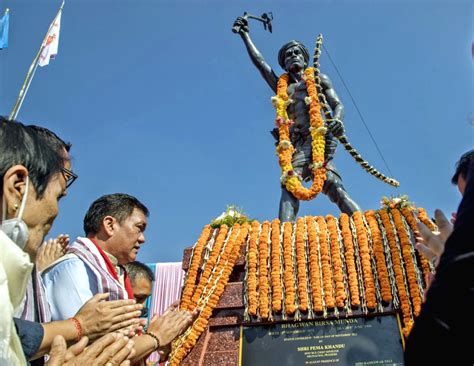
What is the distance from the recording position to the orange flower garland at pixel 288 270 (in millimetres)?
4359

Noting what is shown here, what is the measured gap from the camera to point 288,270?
15.2 ft

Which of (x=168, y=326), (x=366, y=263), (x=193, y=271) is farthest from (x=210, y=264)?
(x=168, y=326)

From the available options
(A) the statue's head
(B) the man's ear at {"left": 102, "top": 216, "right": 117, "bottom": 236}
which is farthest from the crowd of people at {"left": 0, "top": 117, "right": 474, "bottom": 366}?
(A) the statue's head

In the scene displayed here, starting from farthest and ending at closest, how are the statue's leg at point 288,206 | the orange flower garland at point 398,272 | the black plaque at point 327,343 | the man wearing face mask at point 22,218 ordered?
the statue's leg at point 288,206 < the orange flower garland at point 398,272 < the black plaque at point 327,343 < the man wearing face mask at point 22,218

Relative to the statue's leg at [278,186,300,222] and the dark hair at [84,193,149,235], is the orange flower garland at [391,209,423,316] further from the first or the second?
the dark hair at [84,193,149,235]

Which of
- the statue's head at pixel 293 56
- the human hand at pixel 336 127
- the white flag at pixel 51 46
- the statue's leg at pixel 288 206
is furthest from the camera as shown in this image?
the white flag at pixel 51 46

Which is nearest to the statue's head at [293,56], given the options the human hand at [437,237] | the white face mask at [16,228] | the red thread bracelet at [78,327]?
Result: the human hand at [437,237]

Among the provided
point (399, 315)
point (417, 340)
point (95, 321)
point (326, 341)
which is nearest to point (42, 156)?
point (95, 321)

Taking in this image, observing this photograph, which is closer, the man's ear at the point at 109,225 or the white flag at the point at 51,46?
the man's ear at the point at 109,225

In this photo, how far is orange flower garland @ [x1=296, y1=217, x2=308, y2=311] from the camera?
14.3ft

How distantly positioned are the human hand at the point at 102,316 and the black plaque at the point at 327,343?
2.28 m

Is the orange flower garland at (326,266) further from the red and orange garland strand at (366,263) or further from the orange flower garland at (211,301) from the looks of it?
the orange flower garland at (211,301)

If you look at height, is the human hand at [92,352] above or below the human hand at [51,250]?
below

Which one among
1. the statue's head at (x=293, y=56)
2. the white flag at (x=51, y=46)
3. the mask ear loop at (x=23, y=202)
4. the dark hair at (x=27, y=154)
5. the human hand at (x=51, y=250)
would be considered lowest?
the mask ear loop at (x=23, y=202)
